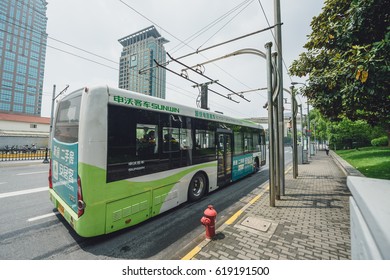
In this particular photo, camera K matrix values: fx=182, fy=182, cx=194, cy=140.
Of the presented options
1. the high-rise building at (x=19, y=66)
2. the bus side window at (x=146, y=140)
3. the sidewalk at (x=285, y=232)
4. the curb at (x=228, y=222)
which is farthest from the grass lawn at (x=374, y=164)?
the high-rise building at (x=19, y=66)

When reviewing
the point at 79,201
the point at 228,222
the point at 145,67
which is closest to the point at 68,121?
the point at 79,201

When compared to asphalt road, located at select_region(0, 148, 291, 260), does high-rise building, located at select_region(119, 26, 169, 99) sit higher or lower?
higher

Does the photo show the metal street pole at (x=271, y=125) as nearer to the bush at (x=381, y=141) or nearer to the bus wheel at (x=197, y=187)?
the bus wheel at (x=197, y=187)

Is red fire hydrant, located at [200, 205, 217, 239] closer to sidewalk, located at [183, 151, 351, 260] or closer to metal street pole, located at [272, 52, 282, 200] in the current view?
sidewalk, located at [183, 151, 351, 260]

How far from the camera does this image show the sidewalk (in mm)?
3203

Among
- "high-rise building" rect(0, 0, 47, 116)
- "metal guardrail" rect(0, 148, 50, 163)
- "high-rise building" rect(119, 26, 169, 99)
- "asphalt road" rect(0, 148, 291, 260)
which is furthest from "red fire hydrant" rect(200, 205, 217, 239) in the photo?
"high-rise building" rect(0, 0, 47, 116)

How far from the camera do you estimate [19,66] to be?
8144 cm

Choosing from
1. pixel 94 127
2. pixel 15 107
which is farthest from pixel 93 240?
pixel 15 107

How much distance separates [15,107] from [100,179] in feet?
354

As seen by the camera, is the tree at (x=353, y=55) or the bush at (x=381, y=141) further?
the bush at (x=381, y=141)

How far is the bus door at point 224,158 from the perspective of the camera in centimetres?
730

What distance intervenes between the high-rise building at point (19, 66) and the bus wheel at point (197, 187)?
3883 inches

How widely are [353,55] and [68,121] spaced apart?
7104mm

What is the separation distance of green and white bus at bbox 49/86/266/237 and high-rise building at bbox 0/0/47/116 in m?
98.2
